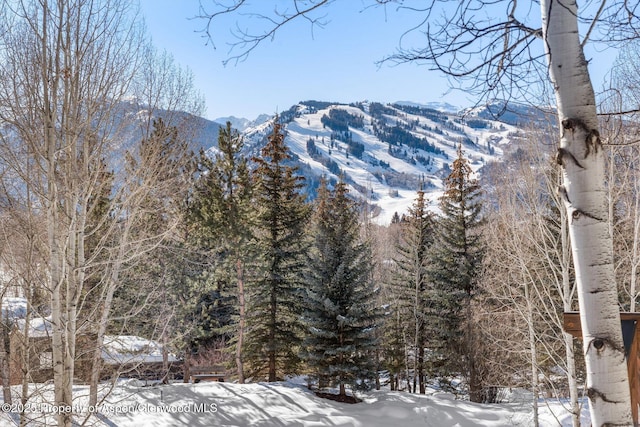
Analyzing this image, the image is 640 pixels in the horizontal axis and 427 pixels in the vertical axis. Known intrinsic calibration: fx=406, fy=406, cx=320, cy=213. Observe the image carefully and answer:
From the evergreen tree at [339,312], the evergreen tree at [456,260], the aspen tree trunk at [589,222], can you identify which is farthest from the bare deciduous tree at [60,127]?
the evergreen tree at [456,260]

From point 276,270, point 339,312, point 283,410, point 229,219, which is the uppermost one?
point 229,219

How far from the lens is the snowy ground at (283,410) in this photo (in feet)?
34.3

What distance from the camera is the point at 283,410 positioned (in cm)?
1166

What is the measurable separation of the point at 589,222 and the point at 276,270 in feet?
44.8

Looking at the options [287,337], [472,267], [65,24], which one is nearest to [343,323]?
[287,337]

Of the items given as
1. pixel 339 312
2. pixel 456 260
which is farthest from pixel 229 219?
pixel 456 260

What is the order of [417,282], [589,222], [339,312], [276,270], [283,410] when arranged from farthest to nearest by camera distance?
[417,282], [276,270], [339,312], [283,410], [589,222]

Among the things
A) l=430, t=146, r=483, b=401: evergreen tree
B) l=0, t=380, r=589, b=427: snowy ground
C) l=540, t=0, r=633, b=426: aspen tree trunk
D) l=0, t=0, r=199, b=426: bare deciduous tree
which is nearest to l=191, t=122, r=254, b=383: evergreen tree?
l=0, t=380, r=589, b=427: snowy ground

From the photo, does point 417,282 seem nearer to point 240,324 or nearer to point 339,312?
point 339,312

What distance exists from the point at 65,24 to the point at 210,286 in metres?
12.8

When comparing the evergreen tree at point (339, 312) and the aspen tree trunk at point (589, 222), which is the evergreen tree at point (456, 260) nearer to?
the evergreen tree at point (339, 312)

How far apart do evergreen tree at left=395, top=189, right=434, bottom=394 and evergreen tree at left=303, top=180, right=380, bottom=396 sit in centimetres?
376

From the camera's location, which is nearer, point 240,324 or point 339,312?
point 339,312

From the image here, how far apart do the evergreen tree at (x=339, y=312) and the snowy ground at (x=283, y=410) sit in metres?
1.10
